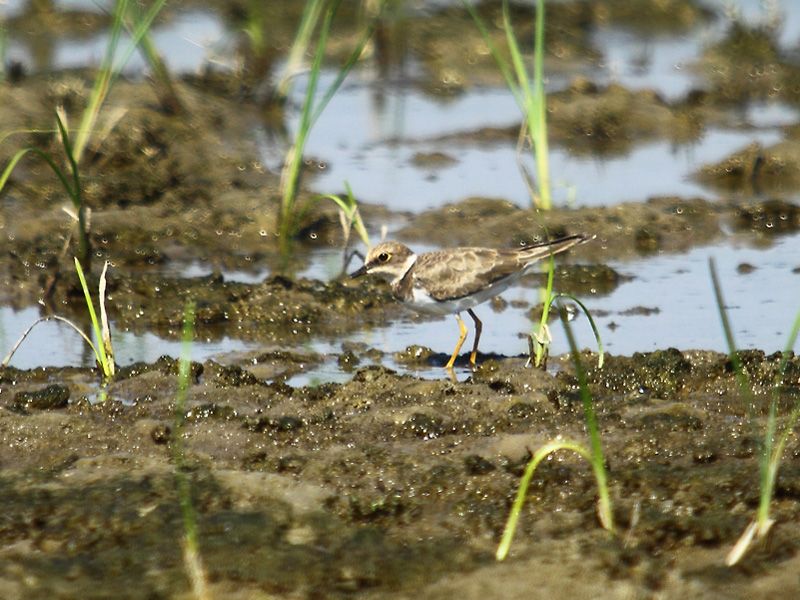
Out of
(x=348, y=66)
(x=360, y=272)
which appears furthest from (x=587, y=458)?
(x=348, y=66)

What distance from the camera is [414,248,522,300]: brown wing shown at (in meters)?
8.65

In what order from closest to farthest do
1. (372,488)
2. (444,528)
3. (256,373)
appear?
(444,528) → (372,488) → (256,373)

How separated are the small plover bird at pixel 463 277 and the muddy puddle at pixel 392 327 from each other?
262mm

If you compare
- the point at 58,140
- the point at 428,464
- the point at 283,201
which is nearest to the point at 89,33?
the point at 58,140

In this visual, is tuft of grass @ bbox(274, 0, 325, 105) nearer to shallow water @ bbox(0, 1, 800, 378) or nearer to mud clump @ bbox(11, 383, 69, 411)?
shallow water @ bbox(0, 1, 800, 378)

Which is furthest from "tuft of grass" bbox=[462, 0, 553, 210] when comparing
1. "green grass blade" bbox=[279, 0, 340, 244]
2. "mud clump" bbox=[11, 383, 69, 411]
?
"mud clump" bbox=[11, 383, 69, 411]

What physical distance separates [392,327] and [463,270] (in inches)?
34.3

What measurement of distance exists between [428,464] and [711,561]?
140 centimetres

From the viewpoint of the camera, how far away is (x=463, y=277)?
8.70 metres

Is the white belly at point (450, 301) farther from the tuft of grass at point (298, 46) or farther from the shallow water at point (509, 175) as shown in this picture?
the tuft of grass at point (298, 46)

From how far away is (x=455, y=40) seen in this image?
1808 cm

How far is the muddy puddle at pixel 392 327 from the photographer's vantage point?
18.5ft

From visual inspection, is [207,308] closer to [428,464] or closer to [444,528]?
[428,464]

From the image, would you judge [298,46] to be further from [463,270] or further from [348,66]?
[463,270]
